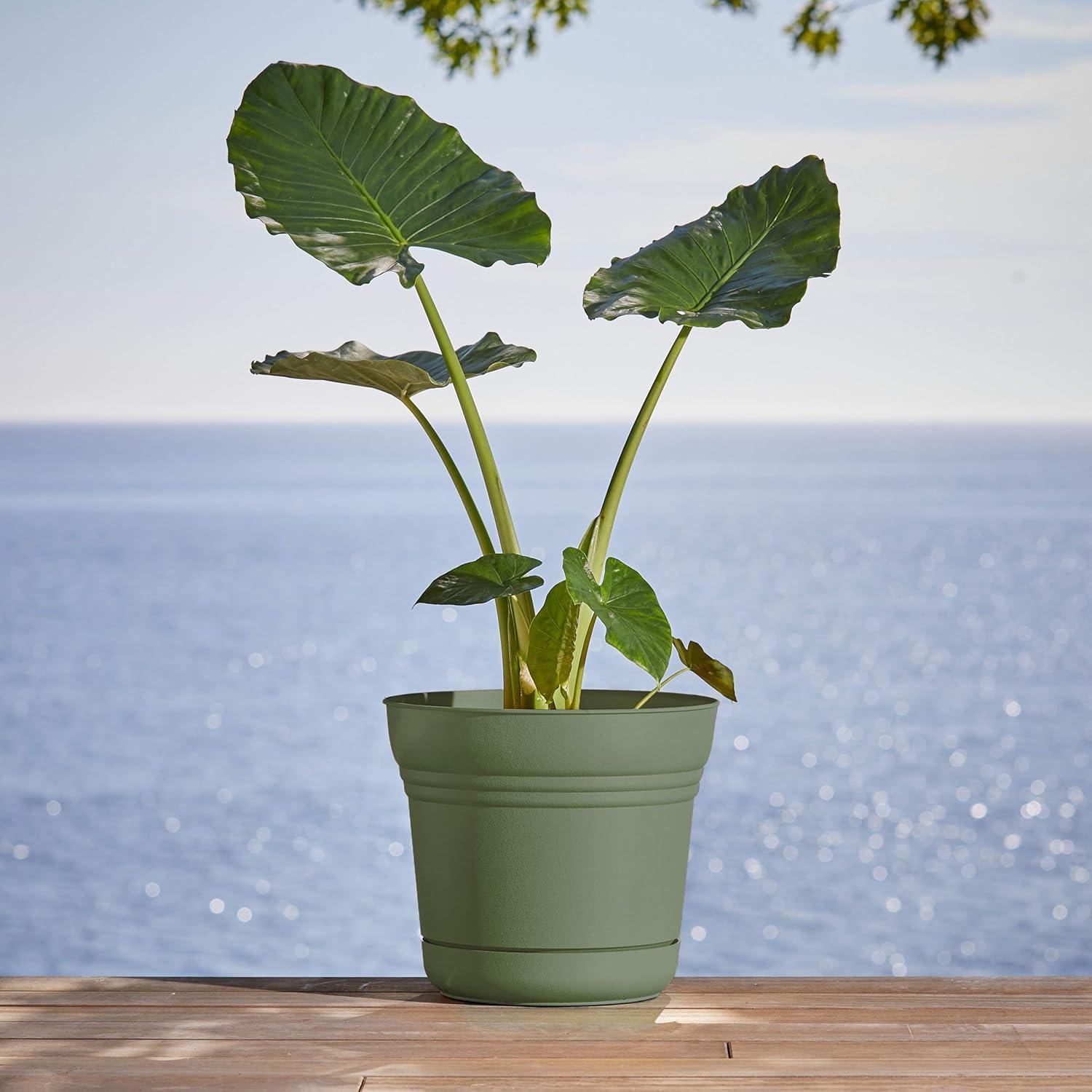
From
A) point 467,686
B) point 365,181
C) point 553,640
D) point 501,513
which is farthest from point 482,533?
point 467,686

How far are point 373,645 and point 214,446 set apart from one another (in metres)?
28.9

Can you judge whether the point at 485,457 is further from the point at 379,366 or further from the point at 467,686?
the point at 467,686

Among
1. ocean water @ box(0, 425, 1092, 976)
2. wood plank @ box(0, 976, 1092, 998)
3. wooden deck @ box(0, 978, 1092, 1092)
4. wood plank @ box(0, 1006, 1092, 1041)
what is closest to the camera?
wooden deck @ box(0, 978, 1092, 1092)

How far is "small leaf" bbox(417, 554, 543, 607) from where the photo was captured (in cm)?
124

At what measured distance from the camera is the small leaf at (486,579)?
1242mm

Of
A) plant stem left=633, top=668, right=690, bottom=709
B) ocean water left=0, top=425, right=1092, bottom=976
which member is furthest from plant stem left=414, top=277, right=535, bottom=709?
ocean water left=0, top=425, right=1092, bottom=976

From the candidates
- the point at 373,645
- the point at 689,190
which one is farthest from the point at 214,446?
the point at 689,190

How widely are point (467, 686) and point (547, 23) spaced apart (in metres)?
12.2

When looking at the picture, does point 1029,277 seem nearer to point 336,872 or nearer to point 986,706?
point 986,706

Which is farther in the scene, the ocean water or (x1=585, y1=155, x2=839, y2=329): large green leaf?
the ocean water

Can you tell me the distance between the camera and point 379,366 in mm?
1316

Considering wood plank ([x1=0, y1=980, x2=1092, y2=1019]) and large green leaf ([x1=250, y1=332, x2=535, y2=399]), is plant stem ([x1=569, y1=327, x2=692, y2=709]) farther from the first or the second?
wood plank ([x1=0, y1=980, x2=1092, y2=1019])

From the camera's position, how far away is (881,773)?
542 inches

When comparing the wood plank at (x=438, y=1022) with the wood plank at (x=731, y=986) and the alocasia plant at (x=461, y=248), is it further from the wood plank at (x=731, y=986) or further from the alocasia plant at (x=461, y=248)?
the alocasia plant at (x=461, y=248)
